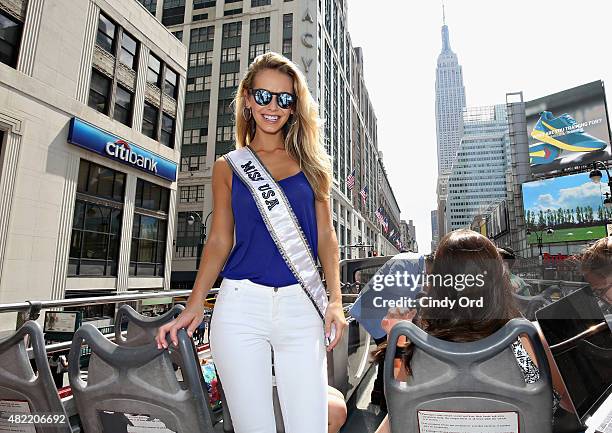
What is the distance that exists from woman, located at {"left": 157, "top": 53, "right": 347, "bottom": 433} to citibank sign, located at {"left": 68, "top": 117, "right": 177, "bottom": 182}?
17735mm

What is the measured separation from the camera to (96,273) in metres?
18.0

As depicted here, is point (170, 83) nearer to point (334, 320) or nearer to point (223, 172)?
point (223, 172)

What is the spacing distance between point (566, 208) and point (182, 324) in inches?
2205

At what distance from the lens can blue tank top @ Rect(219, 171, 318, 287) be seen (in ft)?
4.85

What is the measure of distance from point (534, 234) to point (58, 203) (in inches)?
2154

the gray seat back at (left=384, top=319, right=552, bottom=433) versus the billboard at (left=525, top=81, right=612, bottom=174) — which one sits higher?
the billboard at (left=525, top=81, right=612, bottom=174)

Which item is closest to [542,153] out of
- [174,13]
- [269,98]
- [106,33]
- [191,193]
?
[191,193]

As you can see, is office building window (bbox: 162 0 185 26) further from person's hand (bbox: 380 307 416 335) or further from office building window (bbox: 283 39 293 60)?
person's hand (bbox: 380 307 416 335)

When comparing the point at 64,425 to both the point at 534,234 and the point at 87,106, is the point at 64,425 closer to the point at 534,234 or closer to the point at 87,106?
the point at 87,106

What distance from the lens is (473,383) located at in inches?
52.4

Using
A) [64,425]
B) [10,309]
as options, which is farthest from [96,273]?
[64,425]

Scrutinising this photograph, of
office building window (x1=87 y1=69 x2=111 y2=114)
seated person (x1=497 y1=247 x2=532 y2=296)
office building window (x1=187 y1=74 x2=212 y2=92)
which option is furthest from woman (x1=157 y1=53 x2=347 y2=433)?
office building window (x1=187 y1=74 x2=212 y2=92)

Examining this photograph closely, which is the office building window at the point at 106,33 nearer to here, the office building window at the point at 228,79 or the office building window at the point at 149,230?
the office building window at the point at 149,230

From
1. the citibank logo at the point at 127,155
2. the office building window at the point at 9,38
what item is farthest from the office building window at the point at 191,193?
the office building window at the point at 9,38
